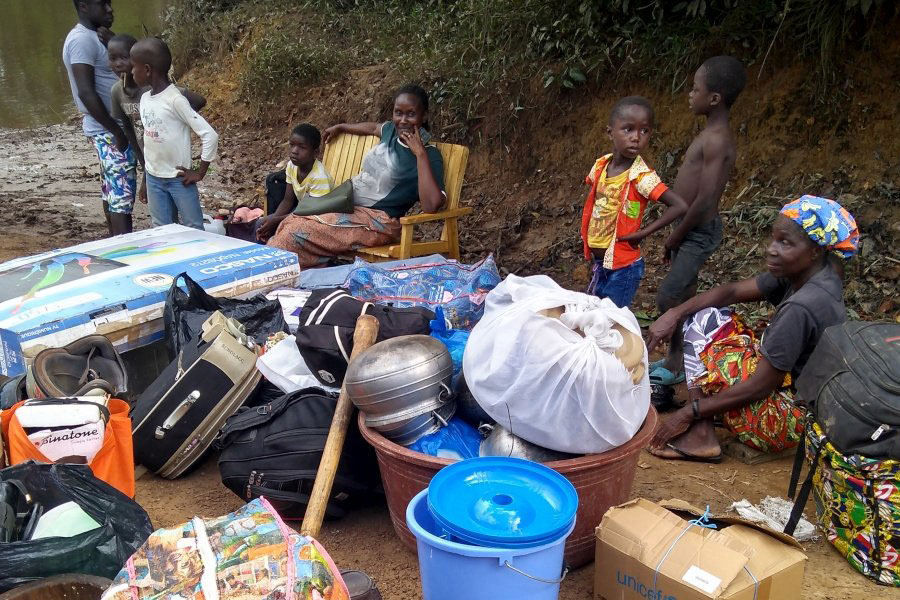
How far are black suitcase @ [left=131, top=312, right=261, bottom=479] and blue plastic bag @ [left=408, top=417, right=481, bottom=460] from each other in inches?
42.4

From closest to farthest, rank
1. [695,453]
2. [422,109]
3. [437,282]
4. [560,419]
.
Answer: [560,419], [695,453], [437,282], [422,109]

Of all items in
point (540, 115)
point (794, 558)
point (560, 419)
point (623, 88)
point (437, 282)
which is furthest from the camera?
point (540, 115)

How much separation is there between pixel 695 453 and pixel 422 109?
115 inches

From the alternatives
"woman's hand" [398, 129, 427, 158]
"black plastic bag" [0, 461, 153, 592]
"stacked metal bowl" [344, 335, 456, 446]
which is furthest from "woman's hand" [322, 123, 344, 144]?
"black plastic bag" [0, 461, 153, 592]

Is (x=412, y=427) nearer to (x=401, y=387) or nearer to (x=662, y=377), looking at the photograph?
(x=401, y=387)

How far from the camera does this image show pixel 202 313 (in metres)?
3.79

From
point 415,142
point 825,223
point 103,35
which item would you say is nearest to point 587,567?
point 825,223

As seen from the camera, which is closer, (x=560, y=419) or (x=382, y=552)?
(x=560, y=419)

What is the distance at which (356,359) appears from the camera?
2.78 m

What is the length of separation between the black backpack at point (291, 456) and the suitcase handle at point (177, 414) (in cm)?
31

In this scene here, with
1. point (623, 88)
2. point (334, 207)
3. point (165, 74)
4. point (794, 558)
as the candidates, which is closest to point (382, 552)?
point (794, 558)

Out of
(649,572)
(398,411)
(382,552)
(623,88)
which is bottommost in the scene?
(382,552)

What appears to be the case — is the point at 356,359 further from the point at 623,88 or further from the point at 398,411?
the point at 623,88

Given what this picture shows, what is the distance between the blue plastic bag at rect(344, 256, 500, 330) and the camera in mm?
4035
